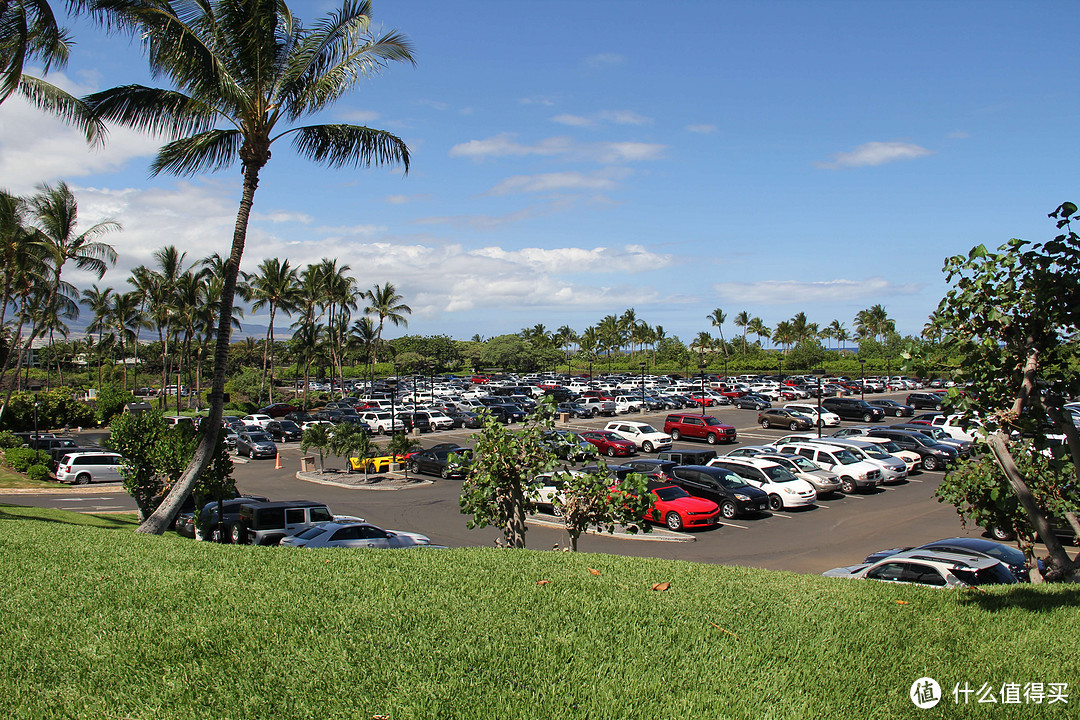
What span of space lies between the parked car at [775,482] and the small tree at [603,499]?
12.1 m

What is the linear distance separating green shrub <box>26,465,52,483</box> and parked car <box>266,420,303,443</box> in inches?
608

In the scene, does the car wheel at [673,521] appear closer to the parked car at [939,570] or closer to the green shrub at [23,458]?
the parked car at [939,570]

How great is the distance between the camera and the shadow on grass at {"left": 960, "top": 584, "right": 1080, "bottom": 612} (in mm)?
6137

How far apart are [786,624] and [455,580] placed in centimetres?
295

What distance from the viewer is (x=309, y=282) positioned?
212ft

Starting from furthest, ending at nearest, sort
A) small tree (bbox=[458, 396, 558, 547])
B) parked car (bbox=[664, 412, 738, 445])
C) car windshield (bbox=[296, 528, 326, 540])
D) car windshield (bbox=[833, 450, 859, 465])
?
1. parked car (bbox=[664, 412, 738, 445])
2. car windshield (bbox=[833, 450, 859, 465])
3. car windshield (bbox=[296, 528, 326, 540])
4. small tree (bbox=[458, 396, 558, 547])

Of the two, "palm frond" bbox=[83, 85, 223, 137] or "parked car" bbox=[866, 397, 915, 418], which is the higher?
"palm frond" bbox=[83, 85, 223, 137]

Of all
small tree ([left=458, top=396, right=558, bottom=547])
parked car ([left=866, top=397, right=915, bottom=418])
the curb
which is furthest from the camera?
parked car ([left=866, top=397, right=915, bottom=418])

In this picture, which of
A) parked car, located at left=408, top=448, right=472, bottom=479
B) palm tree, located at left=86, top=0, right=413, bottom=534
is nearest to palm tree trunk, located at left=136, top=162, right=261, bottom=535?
palm tree, located at left=86, top=0, right=413, bottom=534

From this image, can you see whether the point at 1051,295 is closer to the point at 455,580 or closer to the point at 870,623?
the point at 870,623

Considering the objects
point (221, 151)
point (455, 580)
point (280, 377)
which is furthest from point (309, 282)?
point (455, 580)

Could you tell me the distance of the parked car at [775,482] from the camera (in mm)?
21484

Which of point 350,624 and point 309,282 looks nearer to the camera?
point 350,624

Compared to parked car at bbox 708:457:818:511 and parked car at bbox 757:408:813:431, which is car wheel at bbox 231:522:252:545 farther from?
parked car at bbox 757:408:813:431
